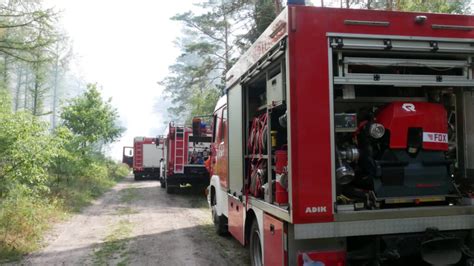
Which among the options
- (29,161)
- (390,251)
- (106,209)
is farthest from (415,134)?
(106,209)

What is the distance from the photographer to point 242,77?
600cm

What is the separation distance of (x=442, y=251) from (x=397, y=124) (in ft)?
4.17

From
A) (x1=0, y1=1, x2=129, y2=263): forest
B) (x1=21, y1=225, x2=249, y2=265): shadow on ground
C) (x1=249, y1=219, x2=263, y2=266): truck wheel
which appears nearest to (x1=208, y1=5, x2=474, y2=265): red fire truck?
(x1=249, y1=219, x2=263, y2=266): truck wheel

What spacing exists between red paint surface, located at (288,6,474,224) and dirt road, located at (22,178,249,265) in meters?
3.34

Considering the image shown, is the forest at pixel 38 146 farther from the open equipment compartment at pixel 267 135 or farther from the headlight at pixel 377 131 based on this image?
the headlight at pixel 377 131

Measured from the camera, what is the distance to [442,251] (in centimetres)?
408

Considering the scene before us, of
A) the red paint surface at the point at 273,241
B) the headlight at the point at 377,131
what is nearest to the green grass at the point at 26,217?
the red paint surface at the point at 273,241

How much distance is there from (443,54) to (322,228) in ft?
7.03

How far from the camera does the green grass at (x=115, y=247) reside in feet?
23.4

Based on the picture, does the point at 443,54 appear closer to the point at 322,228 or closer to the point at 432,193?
the point at 432,193

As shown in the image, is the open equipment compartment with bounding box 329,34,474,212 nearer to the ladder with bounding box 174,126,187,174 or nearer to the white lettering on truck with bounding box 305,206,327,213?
the white lettering on truck with bounding box 305,206,327,213

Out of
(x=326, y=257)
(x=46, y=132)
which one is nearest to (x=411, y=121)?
(x=326, y=257)

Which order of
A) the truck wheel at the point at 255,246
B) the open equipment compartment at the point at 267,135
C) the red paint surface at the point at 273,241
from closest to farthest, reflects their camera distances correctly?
1. the red paint surface at the point at 273,241
2. the open equipment compartment at the point at 267,135
3. the truck wheel at the point at 255,246

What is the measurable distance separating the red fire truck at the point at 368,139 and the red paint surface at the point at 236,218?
102 centimetres
